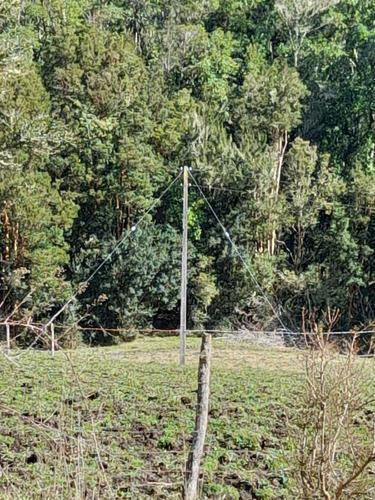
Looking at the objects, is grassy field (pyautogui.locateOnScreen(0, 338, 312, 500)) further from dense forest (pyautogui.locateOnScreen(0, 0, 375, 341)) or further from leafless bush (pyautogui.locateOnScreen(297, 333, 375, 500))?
dense forest (pyautogui.locateOnScreen(0, 0, 375, 341))

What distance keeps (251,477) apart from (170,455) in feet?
2.80

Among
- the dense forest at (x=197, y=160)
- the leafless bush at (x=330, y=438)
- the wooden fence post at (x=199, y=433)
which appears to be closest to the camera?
the wooden fence post at (x=199, y=433)

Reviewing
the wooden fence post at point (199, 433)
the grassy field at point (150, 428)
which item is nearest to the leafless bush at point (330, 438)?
the wooden fence post at point (199, 433)

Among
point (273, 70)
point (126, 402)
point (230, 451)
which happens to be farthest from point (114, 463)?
point (273, 70)

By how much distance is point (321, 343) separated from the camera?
345cm

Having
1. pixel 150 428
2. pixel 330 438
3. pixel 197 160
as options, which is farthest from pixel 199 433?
pixel 197 160

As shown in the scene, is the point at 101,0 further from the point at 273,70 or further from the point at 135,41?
the point at 273,70

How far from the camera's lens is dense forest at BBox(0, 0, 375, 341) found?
17.5 meters

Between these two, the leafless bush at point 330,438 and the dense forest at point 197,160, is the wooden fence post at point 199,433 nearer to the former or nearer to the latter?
the leafless bush at point 330,438

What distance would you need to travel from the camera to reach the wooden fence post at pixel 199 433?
3148 mm

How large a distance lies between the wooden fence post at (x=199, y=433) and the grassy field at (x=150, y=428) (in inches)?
25.1

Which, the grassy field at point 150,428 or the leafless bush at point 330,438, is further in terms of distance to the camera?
the grassy field at point 150,428

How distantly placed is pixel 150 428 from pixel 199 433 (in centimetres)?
431

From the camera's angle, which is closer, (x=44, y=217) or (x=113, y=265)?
(x=44, y=217)
